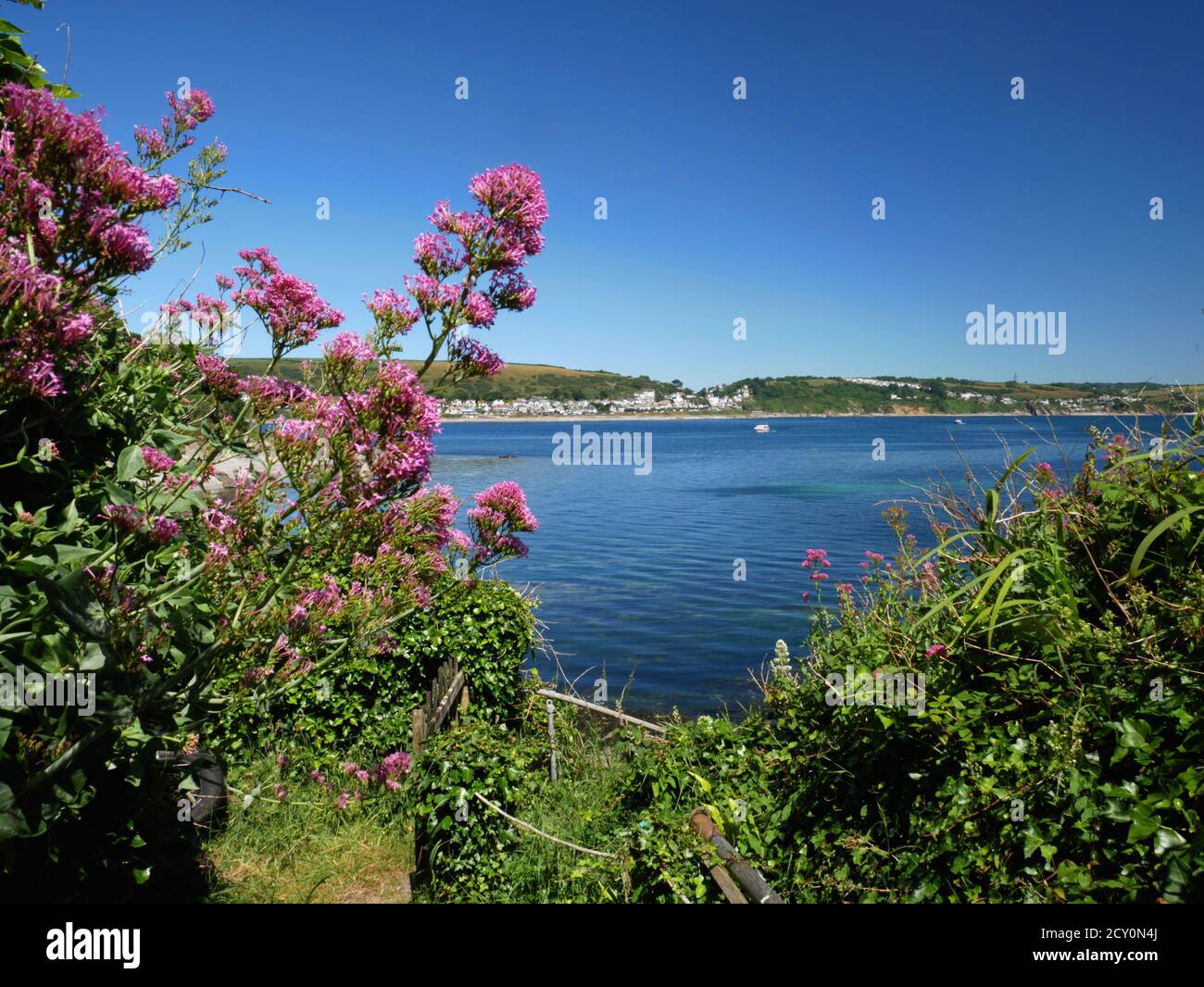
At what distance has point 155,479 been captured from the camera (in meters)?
3.73

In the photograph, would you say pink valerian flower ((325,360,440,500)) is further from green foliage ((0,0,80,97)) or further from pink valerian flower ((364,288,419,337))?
green foliage ((0,0,80,97))

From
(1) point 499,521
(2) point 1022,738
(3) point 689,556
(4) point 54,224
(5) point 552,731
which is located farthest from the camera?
(3) point 689,556

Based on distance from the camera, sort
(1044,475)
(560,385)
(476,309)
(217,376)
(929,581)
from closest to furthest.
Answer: (476,309)
(217,376)
(1044,475)
(929,581)
(560,385)

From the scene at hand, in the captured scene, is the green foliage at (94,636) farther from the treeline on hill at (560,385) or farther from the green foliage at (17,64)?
the treeline on hill at (560,385)

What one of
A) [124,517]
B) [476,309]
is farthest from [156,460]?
[476,309]

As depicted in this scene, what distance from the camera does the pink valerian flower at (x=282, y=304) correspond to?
3.63m

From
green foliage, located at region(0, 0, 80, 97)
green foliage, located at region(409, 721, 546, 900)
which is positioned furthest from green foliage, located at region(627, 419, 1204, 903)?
green foliage, located at region(0, 0, 80, 97)

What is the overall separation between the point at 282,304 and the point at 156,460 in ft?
2.99

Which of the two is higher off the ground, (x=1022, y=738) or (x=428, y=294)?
Answer: (x=428, y=294)

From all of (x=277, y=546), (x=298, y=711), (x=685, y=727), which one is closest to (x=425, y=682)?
(x=298, y=711)

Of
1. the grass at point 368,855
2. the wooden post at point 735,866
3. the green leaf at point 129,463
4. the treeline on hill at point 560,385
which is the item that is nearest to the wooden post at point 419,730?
the grass at point 368,855

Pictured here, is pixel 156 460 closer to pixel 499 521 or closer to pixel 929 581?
pixel 499 521

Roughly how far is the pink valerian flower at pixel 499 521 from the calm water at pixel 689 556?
8.17ft
